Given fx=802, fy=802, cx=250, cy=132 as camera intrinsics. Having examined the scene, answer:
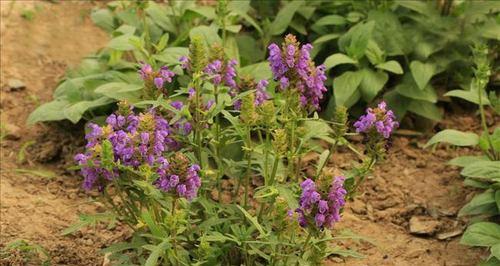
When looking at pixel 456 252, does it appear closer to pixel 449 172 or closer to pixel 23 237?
pixel 449 172

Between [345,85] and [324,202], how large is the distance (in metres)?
2.10

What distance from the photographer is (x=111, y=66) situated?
216 inches

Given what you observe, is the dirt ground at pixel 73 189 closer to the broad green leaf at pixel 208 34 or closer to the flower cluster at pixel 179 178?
the flower cluster at pixel 179 178

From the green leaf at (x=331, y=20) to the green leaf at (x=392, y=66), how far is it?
1.41 feet

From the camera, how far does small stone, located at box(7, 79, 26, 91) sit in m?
5.61

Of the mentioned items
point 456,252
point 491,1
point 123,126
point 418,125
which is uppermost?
point 491,1

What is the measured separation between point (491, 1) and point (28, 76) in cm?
324

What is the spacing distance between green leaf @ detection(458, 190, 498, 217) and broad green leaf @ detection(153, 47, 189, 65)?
1.89 m

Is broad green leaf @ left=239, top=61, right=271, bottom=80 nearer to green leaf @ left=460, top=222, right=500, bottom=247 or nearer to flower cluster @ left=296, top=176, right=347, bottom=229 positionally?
green leaf @ left=460, top=222, right=500, bottom=247

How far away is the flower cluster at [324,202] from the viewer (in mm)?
3174

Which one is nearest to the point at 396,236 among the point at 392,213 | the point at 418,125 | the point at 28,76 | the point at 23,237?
the point at 392,213

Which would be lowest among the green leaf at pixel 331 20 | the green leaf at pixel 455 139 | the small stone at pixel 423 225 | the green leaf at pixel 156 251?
the small stone at pixel 423 225

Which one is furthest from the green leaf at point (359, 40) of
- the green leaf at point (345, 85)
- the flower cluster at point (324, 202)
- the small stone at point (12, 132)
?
the small stone at point (12, 132)

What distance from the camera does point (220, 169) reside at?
3.82 metres
